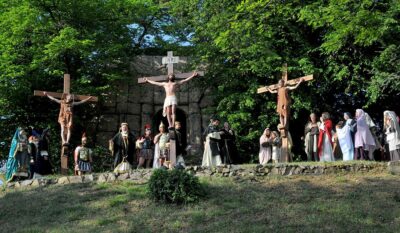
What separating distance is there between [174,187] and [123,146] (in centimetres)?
409

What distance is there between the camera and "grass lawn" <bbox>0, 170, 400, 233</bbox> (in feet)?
32.8

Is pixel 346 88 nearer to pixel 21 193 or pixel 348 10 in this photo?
pixel 348 10

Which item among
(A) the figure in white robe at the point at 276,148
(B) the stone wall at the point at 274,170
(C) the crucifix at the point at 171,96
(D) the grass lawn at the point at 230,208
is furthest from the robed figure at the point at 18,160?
(A) the figure in white robe at the point at 276,148

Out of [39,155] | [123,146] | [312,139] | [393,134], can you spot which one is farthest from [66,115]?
[393,134]

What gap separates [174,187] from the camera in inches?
451

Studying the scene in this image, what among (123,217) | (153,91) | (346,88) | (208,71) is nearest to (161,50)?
(153,91)

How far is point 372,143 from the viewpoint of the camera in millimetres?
14766

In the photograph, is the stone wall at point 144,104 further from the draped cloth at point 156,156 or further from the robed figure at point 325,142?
the robed figure at point 325,142

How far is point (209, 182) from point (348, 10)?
5.22 meters

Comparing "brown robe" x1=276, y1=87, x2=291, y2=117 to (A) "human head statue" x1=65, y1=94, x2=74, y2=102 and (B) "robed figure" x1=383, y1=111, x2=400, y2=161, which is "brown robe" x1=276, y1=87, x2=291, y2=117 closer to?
(B) "robed figure" x1=383, y1=111, x2=400, y2=161

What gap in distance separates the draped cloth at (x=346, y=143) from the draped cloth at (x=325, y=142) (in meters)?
0.32

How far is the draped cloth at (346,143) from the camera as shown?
1505 centimetres

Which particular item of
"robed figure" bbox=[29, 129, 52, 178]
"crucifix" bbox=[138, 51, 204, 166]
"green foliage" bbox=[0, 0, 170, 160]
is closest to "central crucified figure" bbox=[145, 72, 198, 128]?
"crucifix" bbox=[138, 51, 204, 166]

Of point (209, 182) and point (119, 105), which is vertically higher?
point (119, 105)
